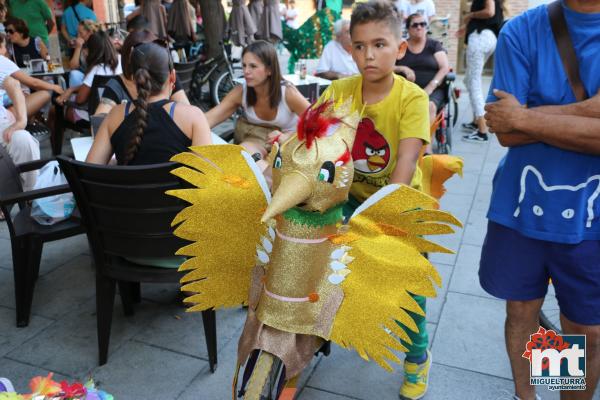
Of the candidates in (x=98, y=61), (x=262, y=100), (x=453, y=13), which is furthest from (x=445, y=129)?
(x=453, y=13)

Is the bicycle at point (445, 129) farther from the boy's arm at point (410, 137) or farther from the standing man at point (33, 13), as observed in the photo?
the standing man at point (33, 13)

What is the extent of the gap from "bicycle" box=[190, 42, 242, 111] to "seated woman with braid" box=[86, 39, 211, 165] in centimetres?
577

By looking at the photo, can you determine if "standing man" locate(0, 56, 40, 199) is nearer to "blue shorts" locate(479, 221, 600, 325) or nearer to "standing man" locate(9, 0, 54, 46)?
"blue shorts" locate(479, 221, 600, 325)

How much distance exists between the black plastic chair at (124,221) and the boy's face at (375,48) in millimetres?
936

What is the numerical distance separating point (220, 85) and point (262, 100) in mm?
5330

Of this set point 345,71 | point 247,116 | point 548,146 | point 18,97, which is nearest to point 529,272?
point 548,146

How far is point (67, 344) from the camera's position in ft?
9.22

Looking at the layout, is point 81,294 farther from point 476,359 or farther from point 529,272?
point 529,272

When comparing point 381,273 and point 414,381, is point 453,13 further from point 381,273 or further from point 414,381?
point 381,273

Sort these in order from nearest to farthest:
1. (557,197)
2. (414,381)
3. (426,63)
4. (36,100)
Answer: (557,197), (414,381), (36,100), (426,63)

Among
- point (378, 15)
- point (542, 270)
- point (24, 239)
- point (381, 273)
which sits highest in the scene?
point (378, 15)

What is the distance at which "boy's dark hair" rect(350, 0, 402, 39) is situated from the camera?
1.88m

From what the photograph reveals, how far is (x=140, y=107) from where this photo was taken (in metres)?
2.58

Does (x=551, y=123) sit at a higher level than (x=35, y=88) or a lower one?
higher
